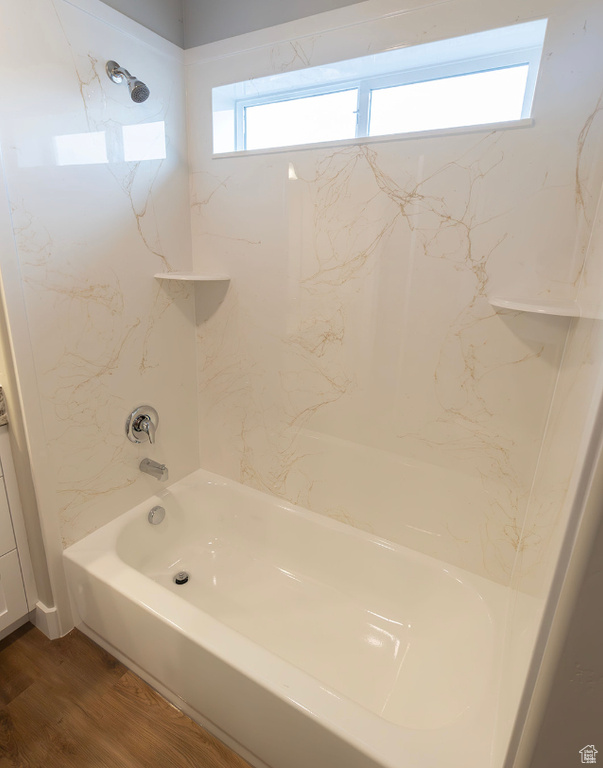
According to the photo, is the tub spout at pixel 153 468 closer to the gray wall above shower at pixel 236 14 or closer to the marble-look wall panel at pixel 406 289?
the marble-look wall panel at pixel 406 289

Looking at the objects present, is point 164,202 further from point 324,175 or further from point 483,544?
point 483,544

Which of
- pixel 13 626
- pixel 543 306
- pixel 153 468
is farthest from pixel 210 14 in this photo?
pixel 13 626

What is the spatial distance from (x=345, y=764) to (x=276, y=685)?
0.24 meters

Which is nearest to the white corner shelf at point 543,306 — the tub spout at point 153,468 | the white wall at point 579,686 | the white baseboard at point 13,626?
the white wall at point 579,686

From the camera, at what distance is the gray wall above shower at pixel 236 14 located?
1417mm

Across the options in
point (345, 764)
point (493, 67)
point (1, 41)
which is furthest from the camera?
point (493, 67)

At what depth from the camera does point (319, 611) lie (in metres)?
1.73

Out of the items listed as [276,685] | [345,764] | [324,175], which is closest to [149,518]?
[276,685]

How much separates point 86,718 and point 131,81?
2172 millimetres

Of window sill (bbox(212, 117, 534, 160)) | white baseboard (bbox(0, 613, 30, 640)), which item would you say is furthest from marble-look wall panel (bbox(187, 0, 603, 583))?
white baseboard (bbox(0, 613, 30, 640))

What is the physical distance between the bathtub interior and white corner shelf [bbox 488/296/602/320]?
1.05 metres

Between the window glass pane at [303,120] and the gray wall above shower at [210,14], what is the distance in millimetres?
260

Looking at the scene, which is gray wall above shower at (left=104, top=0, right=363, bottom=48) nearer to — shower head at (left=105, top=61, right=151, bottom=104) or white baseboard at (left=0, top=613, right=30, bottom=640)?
shower head at (left=105, top=61, right=151, bottom=104)

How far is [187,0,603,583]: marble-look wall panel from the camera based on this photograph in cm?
120
